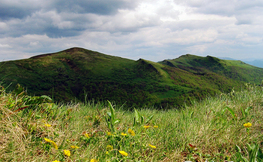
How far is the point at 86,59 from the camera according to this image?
139375mm

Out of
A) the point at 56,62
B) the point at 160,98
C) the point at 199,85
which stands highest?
the point at 56,62

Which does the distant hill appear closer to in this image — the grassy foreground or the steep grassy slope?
the steep grassy slope

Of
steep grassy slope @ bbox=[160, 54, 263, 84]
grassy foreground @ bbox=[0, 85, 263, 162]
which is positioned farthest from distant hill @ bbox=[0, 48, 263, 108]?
grassy foreground @ bbox=[0, 85, 263, 162]

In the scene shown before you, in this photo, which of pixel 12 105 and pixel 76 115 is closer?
pixel 12 105

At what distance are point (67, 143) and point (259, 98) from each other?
172 inches

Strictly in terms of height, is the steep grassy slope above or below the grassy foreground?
above

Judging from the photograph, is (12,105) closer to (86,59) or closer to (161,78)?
(161,78)

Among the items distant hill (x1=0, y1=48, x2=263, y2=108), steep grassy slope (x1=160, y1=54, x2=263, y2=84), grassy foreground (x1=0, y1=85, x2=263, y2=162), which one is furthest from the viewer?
steep grassy slope (x1=160, y1=54, x2=263, y2=84)

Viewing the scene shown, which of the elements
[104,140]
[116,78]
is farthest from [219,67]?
[104,140]

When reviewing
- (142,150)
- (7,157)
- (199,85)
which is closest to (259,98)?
(142,150)

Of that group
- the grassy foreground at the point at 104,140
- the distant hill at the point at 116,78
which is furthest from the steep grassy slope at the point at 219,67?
the grassy foreground at the point at 104,140

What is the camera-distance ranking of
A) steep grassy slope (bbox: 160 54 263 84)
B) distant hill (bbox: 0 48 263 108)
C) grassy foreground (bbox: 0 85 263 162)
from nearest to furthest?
1. grassy foreground (bbox: 0 85 263 162)
2. distant hill (bbox: 0 48 263 108)
3. steep grassy slope (bbox: 160 54 263 84)

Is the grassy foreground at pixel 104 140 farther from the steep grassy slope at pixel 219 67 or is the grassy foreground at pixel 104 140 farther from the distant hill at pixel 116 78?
the steep grassy slope at pixel 219 67

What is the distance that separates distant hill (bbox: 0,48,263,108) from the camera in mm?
91750
